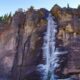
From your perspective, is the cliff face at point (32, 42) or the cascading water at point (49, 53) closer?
the cliff face at point (32, 42)

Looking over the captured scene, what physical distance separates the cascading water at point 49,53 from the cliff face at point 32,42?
0.43 m

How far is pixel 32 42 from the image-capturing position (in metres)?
32.4

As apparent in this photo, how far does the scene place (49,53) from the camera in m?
32.4

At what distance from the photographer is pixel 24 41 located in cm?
3291

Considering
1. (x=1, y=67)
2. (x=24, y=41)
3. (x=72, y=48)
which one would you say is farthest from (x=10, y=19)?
(x=72, y=48)

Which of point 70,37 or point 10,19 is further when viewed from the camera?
point 10,19

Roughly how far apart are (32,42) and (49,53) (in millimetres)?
1958

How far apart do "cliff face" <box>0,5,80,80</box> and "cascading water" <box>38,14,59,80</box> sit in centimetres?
43

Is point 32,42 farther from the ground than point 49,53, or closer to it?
farther from the ground

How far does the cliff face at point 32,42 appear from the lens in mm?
31188

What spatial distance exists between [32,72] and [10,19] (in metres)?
6.46

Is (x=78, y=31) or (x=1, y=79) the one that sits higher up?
(x=78, y=31)

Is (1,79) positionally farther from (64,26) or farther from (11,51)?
(64,26)

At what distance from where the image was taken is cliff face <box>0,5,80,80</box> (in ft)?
102
